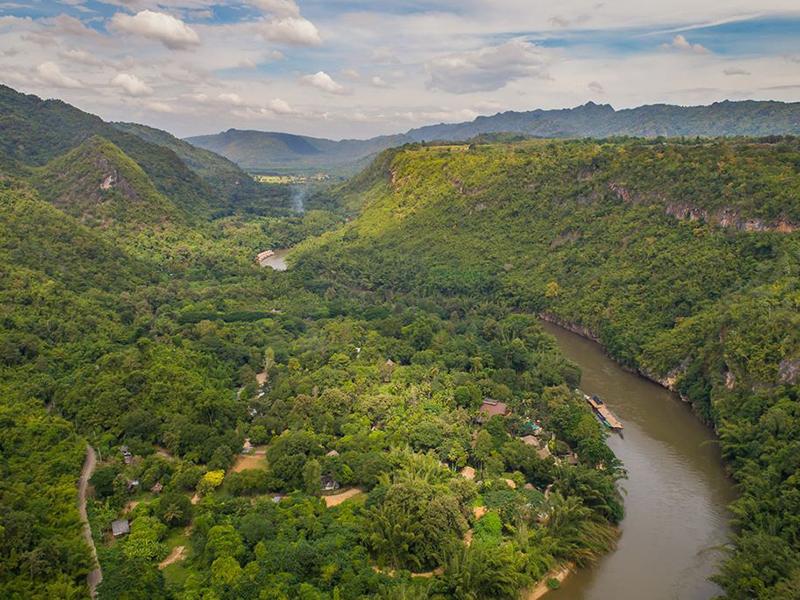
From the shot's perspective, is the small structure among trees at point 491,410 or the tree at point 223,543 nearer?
the tree at point 223,543

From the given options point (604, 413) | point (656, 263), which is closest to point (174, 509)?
point (604, 413)

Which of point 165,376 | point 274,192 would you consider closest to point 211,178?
point 274,192

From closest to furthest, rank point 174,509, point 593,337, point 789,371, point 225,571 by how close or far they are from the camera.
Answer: point 225,571, point 174,509, point 789,371, point 593,337

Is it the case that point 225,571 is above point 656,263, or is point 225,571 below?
below

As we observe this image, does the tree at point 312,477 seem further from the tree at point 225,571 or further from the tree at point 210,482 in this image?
the tree at point 225,571

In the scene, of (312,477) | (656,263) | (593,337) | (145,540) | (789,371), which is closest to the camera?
(145,540)

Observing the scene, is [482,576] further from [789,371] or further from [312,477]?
[789,371]

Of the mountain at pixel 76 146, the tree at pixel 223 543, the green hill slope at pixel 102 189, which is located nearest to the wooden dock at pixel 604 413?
the tree at pixel 223 543
